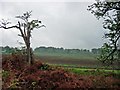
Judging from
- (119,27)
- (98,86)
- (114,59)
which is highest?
(119,27)

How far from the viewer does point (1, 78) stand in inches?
772

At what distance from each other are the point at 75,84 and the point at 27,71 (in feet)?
12.6

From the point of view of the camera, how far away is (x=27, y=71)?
70.3ft

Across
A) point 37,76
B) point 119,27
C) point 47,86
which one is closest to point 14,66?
point 37,76

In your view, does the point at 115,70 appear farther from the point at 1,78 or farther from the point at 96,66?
the point at 1,78

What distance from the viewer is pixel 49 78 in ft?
64.7

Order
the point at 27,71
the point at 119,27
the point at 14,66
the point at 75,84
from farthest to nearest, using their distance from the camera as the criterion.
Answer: the point at 14,66 < the point at 27,71 < the point at 75,84 < the point at 119,27

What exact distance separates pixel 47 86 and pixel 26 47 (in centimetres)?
583

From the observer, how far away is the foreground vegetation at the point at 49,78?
61.8 feet

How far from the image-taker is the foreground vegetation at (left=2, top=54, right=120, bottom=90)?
18.8 meters

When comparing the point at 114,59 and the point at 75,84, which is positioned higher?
the point at 114,59

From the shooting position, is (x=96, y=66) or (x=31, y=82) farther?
(x=96, y=66)

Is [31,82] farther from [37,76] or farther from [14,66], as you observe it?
[14,66]

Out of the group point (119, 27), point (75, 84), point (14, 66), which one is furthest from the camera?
point (14, 66)
